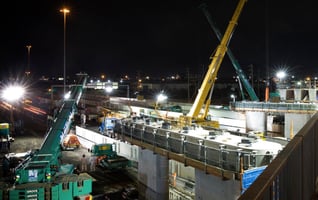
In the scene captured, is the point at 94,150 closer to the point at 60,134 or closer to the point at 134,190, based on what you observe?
the point at 134,190

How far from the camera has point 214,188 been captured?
17656 mm

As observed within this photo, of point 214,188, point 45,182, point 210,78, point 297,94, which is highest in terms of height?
point 210,78

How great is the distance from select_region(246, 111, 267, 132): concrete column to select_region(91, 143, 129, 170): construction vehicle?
824 inches

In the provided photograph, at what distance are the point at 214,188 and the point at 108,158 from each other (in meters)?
18.1

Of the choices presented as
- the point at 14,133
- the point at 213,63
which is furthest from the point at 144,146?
the point at 14,133

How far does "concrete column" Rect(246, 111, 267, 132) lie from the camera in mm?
44469

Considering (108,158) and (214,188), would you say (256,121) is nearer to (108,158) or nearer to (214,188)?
(108,158)

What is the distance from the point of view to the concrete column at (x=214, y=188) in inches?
650

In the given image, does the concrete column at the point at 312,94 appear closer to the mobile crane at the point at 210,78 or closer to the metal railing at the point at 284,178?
the mobile crane at the point at 210,78

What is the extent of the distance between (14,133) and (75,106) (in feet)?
116

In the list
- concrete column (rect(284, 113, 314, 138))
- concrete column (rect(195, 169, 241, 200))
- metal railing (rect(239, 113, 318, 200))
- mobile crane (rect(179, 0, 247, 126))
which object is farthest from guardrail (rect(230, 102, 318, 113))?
metal railing (rect(239, 113, 318, 200))

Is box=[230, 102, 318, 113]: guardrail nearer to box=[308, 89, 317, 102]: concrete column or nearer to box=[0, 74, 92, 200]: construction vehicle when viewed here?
box=[308, 89, 317, 102]: concrete column

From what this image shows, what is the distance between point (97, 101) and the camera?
74.1m

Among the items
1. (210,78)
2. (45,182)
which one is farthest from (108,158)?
(45,182)
